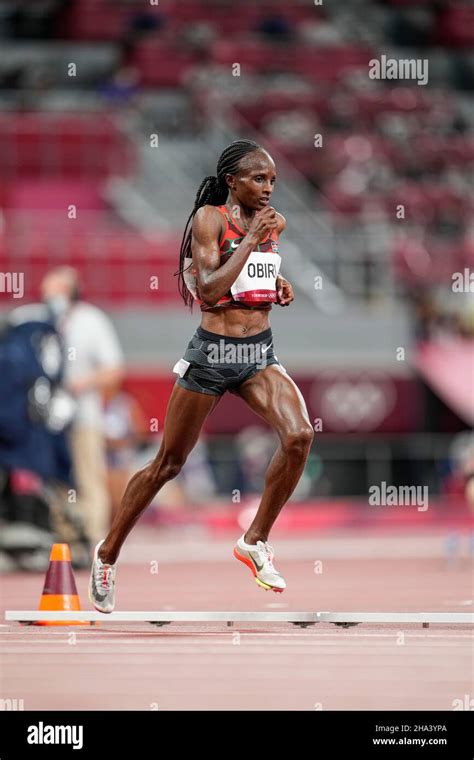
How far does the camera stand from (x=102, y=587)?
8461 millimetres

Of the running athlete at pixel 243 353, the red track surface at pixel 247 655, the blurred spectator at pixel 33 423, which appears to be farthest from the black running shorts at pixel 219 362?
the blurred spectator at pixel 33 423

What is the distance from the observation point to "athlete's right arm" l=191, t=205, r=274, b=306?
7.94 metres

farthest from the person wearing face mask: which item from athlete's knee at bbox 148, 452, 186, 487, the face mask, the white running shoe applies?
athlete's knee at bbox 148, 452, 186, 487

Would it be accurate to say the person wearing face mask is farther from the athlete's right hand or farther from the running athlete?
the athlete's right hand

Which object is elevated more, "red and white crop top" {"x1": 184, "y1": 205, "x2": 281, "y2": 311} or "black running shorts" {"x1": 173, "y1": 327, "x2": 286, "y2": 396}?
"red and white crop top" {"x1": 184, "y1": 205, "x2": 281, "y2": 311}

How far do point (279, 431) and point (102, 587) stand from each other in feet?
4.28

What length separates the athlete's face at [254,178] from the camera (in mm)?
8242

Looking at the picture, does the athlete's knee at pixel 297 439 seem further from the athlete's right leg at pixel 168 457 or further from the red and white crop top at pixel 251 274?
the red and white crop top at pixel 251 274

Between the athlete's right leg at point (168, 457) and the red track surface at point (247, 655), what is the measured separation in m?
0.57

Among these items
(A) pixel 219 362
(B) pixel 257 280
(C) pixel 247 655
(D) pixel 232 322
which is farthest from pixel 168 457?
(C) pixel 247 655

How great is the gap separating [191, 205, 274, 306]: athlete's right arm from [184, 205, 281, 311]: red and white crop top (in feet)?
0.19

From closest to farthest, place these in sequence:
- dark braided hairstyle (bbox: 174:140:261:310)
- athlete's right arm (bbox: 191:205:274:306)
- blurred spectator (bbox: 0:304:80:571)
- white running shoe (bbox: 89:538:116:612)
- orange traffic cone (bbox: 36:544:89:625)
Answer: athlete's right arm (bbox: 191:205:274:306) → dark braided hairstyle (bbox: 174:140:261:310) → white running shoe (bbox: 89:538:116:612) → orange traffic cone (bbox: 36:544:89:625) → blurred spectator (bbox: 0:304:80:571)
